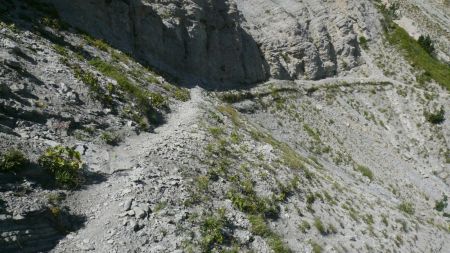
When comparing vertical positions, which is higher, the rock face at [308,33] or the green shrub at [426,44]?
the green shrub at [426,44]

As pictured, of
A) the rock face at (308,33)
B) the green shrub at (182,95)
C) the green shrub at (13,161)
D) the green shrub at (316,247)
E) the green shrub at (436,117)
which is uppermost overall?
the rock face at (308,33)

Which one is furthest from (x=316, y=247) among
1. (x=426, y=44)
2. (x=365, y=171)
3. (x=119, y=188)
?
(x=426, y=44)

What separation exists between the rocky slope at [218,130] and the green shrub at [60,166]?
0.97ft

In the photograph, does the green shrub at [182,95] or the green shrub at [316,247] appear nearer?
the green shrub at [316,247]

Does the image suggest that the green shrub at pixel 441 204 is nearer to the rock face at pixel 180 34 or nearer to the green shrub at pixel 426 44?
the rock face at pixel 180 34

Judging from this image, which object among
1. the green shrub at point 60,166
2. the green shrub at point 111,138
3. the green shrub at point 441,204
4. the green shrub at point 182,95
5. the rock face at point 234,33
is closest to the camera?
the green shrub at point 60,166

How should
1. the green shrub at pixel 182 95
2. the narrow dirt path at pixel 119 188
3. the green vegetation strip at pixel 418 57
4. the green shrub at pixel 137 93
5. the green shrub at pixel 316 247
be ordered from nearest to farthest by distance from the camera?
the narrow dirt path at pixel 119 188, the green shrub at pixel 316 247, the green shrub at pixel 137 93, the green shrub at pixel 182 95, the green vegetation strip at pixel 418 57

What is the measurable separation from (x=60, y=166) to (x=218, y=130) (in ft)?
35.7

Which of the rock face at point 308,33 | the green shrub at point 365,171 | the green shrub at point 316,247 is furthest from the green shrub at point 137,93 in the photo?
the rock face at point 308,33

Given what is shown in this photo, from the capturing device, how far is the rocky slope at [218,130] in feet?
42.2

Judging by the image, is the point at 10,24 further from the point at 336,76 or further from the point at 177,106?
the point at 336,76

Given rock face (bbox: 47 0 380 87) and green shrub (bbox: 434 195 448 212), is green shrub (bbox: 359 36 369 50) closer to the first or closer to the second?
rock face (bbox: 47 0 380 87)

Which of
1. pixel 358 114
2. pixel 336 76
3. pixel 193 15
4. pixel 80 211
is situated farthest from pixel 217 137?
pixel 336 76

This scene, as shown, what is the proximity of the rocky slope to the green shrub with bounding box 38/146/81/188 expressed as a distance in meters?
0.29
